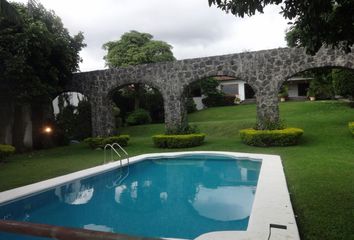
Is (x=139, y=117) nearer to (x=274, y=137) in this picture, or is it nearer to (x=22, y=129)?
(x=22, y=129)

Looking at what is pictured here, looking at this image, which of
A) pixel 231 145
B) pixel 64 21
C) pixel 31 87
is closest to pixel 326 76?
pixel 231 145

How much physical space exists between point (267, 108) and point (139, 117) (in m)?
12.4

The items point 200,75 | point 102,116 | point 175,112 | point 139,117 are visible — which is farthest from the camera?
point 139,117

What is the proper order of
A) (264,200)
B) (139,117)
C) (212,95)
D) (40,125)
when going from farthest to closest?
(212,95) < (139,117) < (40,125) < (264,200)

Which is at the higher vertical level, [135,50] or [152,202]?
[135,50]

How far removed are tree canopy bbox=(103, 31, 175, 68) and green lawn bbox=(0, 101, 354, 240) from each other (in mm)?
7266

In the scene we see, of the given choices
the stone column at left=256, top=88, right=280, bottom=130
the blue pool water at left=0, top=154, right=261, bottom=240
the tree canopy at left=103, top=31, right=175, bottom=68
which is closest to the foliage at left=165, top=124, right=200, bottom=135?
the stone column at left=256, top=88, right=280, bottom=130

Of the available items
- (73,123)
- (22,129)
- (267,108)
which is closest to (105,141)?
(22,129)

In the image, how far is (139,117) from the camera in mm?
25203

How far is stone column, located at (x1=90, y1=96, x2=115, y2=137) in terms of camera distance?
18.0 m

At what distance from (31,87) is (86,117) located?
6.83 meters

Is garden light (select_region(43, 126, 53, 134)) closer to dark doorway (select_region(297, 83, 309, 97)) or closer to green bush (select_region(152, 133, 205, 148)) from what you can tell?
green bush (select_region(152, 133, 205, 148))

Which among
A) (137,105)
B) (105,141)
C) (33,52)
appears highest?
(33,52)

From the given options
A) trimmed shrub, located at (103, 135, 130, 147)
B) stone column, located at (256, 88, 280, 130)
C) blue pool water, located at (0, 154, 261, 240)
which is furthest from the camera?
trimmed shrub, located at (103, 135, 130, 147)
